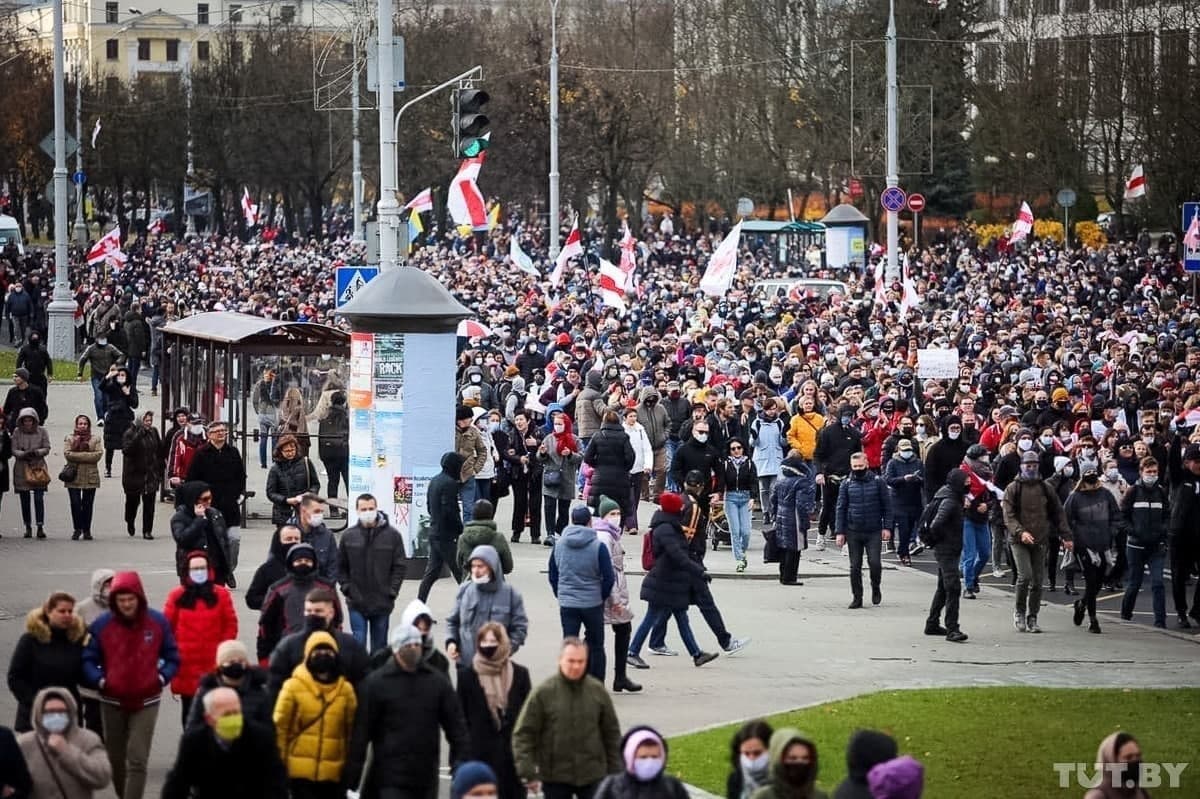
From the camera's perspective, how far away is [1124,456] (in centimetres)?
2019

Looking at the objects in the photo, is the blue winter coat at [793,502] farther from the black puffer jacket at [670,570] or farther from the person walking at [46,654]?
the person walking at [46,654]

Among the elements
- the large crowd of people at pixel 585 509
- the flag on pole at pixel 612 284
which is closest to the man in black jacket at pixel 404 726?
the large crowd of people at pixel 585 509

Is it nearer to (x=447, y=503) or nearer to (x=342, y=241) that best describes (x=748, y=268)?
(x=342, y=241)

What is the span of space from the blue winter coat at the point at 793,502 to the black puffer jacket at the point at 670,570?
14.2 ft

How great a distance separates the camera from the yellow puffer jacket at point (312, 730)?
32.7 ft

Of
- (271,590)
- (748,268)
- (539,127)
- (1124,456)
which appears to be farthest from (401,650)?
(539,127)

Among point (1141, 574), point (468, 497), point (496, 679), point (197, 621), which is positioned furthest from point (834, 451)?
point (496, 679)

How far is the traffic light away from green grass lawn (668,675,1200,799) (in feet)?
27.0

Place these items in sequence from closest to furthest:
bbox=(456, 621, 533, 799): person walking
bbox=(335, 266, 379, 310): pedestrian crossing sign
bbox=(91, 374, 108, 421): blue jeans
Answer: bbox=(456, 621, 533, 799): person walking → bbox=(335, 266, 379, 310): pedestrian crossing sign → bbox=(91, 374, 108, 421): blue jeans

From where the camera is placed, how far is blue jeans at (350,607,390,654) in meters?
14.4

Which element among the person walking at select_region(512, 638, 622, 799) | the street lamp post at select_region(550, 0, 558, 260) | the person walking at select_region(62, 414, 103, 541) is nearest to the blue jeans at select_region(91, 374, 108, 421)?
the person walking at select_region(62, 414, 103, 541)

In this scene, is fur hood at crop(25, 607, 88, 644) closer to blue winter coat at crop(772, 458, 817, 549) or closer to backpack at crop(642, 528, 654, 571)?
backpack at crop(642, 528, 654, 571)

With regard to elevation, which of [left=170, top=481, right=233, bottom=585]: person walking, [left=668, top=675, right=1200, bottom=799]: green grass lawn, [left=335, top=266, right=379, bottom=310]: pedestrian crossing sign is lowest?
[left=668, top=675, right=1200, bottom=799]: green grass lawn

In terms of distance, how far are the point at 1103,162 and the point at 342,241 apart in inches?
1067
